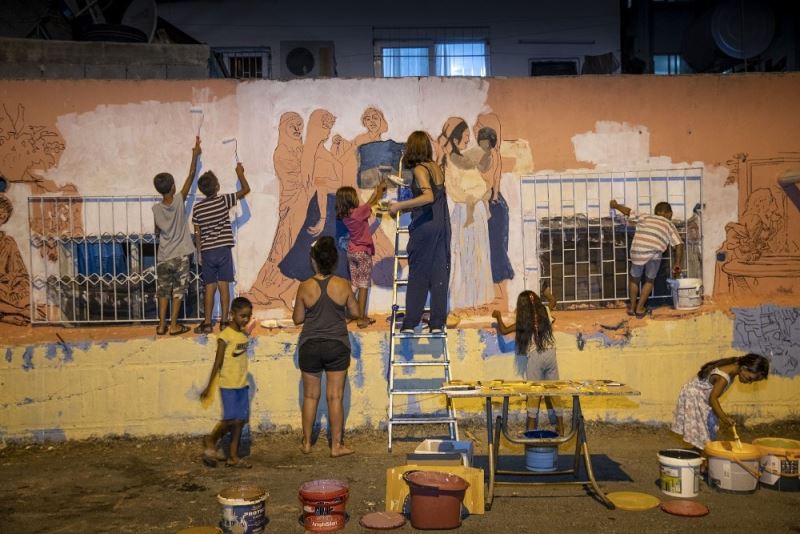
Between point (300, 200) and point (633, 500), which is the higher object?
point (300, 200)

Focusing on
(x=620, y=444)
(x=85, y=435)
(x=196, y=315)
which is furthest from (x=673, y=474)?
(x=85, y=435)

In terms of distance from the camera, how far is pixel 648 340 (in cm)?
891

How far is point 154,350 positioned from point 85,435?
1.12m

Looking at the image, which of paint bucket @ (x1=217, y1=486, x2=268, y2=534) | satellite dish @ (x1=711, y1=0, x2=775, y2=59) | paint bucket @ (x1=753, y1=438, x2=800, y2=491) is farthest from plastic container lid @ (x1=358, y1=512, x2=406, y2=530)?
satellite dish @ (x1=711, y1=0, x2=775, y2=59)

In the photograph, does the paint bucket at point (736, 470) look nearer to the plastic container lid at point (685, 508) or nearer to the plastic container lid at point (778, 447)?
the plastic container lid at point (778, 447)

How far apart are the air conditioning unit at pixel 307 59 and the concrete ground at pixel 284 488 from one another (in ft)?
29.6

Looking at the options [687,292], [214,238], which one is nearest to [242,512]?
[214,238]

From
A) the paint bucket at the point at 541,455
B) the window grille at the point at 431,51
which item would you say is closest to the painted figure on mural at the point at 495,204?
the paint bucket at the point at 541,455

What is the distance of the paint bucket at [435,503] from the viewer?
224 inches

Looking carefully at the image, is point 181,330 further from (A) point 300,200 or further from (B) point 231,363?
(A) point 300,200

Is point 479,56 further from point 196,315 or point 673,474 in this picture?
point 673,474

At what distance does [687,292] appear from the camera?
355 inches

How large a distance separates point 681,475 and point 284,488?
3148 millimetres

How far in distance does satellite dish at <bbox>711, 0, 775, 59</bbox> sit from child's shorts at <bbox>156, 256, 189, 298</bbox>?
411 inches
